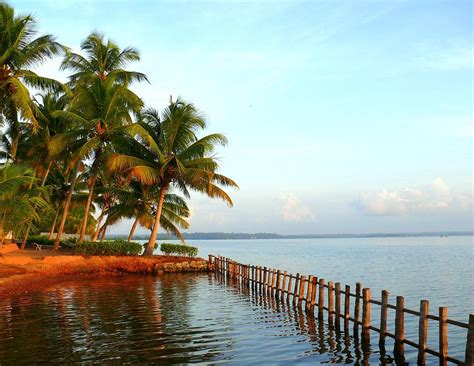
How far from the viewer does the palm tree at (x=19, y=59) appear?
25.8 meters

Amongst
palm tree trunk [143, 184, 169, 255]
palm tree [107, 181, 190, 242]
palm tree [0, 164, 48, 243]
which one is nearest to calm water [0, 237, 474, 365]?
palm tree [0, 164, 48, 243]

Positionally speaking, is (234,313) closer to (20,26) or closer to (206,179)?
(206,179)

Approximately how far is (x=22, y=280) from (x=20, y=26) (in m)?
14.4

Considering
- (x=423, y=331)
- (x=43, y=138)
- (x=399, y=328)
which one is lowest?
(x=399, y=328)

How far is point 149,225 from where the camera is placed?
39.6 meters

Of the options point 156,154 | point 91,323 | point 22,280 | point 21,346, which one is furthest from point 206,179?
point 21,346

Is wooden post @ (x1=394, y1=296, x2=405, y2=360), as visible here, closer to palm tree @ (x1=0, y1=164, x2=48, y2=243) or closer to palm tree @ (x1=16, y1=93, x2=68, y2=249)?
palm tree @ (x1=0, y1=164, x2=48, y2=243)

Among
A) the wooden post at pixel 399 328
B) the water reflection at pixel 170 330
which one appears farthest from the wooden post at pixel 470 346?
the water reflection at pixel 170 330

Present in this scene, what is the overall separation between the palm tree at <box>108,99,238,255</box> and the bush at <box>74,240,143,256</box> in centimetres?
208

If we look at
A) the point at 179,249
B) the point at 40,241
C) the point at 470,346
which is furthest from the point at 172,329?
the point at 40,241

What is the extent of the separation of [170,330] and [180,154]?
18.1 meters

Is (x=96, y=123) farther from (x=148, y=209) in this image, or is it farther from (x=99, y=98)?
(x=148, y=209)

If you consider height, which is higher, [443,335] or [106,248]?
[106,248]

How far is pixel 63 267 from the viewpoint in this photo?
30.7 meters
